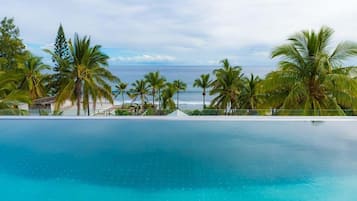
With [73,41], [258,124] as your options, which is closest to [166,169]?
[258,124]

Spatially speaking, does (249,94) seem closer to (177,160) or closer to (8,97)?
(8,97)

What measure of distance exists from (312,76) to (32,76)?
14557 mm

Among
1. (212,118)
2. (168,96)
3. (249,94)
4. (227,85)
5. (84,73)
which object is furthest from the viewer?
(168,96)

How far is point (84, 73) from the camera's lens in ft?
37.5

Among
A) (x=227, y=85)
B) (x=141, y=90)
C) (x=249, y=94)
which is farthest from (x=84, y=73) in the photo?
(x=141, y=90)

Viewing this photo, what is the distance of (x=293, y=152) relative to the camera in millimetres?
5289

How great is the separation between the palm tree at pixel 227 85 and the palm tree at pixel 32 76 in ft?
32.3

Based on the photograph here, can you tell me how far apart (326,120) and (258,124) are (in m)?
1.58

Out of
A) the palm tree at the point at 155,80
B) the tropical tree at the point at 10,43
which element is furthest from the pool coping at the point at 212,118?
the palm tree at the point at 155,80

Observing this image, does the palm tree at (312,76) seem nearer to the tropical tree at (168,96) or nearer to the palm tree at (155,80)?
the tropical tree at (168,96)

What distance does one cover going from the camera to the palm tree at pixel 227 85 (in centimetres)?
1709

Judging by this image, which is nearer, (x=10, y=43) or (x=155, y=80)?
(x=10, y=43)

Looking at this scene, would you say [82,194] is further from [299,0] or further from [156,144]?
[299,0]

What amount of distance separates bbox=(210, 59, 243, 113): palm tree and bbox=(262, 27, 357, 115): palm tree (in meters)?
8.78
